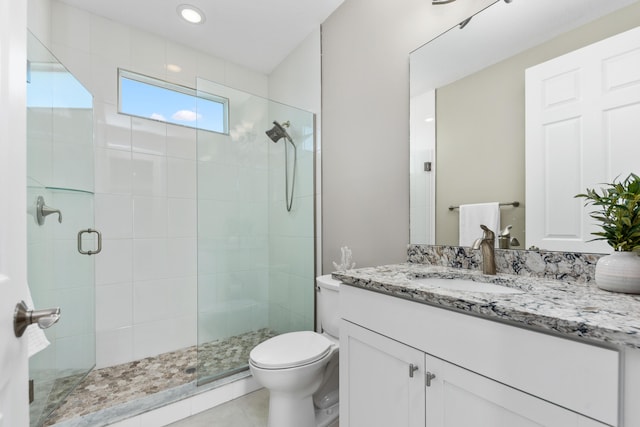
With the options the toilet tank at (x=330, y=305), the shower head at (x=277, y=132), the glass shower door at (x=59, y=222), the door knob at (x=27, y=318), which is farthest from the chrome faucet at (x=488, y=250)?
the glass shower door at (x=59, y=222)

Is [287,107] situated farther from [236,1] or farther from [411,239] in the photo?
[411,239]

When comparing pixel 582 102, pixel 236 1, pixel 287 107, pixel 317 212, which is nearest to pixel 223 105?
pixel 287 107

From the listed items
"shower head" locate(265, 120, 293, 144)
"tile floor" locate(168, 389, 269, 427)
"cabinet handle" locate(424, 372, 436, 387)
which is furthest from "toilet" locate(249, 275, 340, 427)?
"shower head" locate(265, 120, 293, 144)

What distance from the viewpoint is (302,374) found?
139 centimetres

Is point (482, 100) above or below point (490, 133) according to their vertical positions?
above

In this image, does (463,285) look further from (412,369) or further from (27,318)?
(27,318)

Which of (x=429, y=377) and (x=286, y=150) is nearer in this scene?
(x=429, y=377)

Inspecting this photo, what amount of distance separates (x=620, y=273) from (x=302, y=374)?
1.25 metres

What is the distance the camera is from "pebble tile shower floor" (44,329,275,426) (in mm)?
1617

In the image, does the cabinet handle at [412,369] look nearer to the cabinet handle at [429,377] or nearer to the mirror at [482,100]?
the cabinet handle at [429,377]

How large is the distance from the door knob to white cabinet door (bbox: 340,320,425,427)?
898mm

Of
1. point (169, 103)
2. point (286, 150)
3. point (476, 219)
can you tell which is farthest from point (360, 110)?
point (169, 103)

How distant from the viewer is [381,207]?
1.76 metres

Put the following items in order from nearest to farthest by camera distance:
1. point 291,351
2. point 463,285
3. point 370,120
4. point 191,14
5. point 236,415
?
point 463,285 < point 291,351 < point 236,415 < point 370,120 < point 191,14
